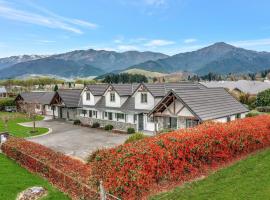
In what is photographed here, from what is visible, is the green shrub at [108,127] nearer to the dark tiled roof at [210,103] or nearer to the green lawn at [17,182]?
the dark tiled roof at [210,103]

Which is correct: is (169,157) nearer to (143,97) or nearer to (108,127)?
(143,97)

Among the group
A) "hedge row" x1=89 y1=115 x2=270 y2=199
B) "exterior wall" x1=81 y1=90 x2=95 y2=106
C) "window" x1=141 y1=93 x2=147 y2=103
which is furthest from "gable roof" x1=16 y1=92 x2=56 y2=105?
"hedge row" x1=89 y1=115 x2=270 y2=199

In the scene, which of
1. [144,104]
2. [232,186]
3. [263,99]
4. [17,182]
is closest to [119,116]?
[144,104]

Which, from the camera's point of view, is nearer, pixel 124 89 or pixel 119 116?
pixel 119 116

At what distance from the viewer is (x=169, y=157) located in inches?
569

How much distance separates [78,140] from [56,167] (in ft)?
53.6

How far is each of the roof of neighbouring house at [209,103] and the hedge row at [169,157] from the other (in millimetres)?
8417

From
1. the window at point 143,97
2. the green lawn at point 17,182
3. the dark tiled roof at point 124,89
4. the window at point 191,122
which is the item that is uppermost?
the dark tiled roof at point 124,89

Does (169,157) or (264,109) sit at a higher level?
(169,157)

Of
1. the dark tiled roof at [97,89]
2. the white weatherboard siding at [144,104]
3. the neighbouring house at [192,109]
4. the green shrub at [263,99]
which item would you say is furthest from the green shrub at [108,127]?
the green shrub at [263,99]

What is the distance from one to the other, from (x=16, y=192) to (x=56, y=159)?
4062mm

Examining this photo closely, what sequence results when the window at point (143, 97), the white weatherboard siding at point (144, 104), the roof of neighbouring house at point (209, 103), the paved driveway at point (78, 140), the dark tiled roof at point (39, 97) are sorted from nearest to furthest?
the roof of neighbouring house at point (209, 103), the paved driveway at point (78, 140), the white weatherboard siding at point (144, 104), the window at point (143, 97), the dark tiled roof at point (39, 97)

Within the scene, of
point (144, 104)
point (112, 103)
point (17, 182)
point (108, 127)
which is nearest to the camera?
point (17, 182)

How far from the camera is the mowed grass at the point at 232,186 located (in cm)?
1273
